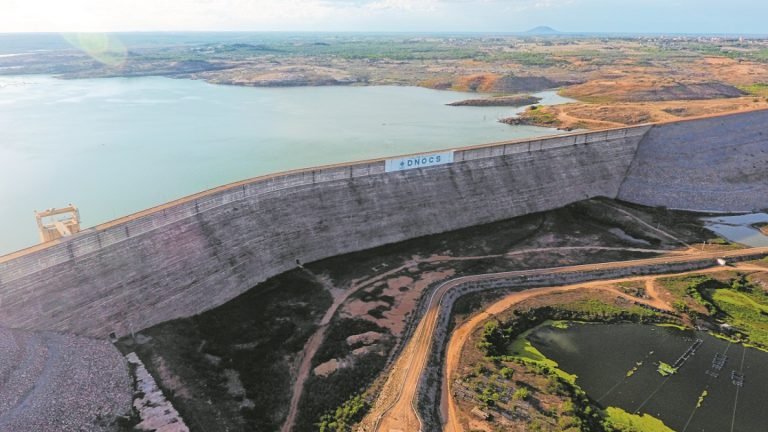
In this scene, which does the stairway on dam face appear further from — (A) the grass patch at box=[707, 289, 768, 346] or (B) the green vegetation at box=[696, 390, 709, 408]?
(A) the grass patch at box=[707, 289, 768, 346]

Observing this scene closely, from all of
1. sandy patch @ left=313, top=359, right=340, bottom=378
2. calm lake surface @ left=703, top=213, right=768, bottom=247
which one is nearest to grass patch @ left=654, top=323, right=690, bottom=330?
calm lake surface @ left=703, top=213, right=768, bottom=247

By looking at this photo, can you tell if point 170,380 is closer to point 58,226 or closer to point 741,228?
point 58,226

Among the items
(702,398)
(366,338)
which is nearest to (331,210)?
(366,338)

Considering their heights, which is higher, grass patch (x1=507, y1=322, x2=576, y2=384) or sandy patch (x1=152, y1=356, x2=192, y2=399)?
sandy patch (x1=152, y1=356, x2=192, y2=399)

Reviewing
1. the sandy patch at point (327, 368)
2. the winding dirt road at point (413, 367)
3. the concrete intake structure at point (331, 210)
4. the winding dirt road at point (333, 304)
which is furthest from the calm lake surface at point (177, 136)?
the winding dirt road at point (413, 367)

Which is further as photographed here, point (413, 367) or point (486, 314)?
point (486, 314)

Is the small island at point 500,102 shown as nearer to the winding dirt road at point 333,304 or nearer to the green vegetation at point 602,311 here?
the winding dirt road at point 333,304
